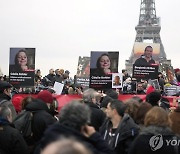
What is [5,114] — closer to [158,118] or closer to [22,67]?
[158,118]

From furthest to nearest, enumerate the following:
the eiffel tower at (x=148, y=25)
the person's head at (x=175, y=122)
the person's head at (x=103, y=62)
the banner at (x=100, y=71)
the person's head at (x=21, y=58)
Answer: the eiffel tower at (x=148, y=25) < the person's head at (x=21, y=58) < the person's head at (x=103, y=62) < the banner at (x=100, y=71) < the person's head at (x=175, y=122)

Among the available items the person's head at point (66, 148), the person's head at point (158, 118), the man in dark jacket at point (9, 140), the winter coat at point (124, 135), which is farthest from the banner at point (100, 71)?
the person's head at point (66, 148)

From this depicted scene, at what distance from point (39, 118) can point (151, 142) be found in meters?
1.93

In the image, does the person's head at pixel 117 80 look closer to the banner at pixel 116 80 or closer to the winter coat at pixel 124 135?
the banner at pixel 116 80

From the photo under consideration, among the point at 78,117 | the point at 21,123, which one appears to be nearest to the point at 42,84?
the point at 21,123

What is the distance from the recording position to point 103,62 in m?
13.4

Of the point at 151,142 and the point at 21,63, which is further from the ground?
the point at 21,63

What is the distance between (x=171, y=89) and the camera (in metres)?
15.6

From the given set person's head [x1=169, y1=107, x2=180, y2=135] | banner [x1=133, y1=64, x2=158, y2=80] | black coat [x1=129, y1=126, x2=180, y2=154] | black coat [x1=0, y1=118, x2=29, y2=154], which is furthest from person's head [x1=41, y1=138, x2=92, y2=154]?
banner [x1=133, y1=64, x2=158, y2=80]

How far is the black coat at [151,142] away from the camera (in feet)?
19.4

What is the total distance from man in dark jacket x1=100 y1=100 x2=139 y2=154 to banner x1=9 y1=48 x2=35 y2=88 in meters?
7.38

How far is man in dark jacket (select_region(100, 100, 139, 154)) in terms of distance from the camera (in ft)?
20.7

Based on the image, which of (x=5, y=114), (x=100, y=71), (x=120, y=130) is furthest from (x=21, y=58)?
(x=120, y=130)

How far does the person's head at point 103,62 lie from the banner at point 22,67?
2042 millimetres
